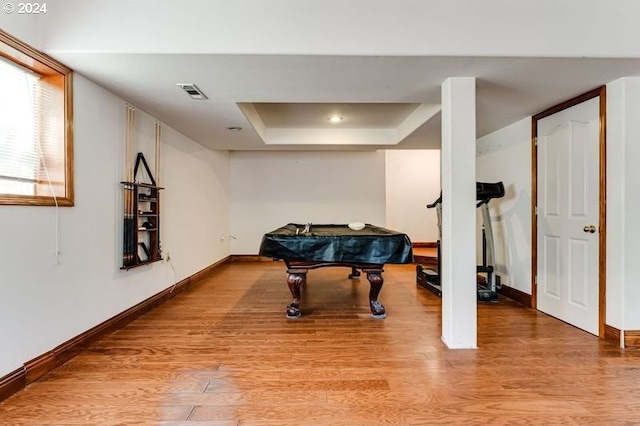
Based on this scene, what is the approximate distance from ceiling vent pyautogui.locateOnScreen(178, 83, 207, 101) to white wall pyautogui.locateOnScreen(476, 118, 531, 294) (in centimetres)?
338

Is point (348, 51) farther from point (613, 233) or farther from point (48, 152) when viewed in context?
point (613, 233)

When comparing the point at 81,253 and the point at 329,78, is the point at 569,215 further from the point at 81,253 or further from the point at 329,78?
the point at 81,253

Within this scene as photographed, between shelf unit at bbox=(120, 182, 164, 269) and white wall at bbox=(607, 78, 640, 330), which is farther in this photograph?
shelf unit at bbox=(120, 182, 164, 269)

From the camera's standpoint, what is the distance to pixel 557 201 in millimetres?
3086

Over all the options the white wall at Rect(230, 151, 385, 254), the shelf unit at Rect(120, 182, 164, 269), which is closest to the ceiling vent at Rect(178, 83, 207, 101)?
the shelf unit at Rect(120, 182, 164, 269)

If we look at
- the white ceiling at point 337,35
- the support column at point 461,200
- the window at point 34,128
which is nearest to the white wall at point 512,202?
the white ceiling at point 337,35

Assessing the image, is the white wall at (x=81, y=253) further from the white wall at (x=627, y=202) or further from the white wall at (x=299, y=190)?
the white wall at (x=627, y=202)

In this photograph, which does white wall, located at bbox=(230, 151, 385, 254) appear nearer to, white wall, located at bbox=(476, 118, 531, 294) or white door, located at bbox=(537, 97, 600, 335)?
white wall, located at bbox=(476, 118, 531, 294)

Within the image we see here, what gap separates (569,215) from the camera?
2.94 metres

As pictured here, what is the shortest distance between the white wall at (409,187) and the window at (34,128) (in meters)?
6.25

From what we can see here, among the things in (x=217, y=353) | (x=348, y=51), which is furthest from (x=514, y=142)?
(x=217, y=353)

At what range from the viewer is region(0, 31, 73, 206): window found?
1913 mm

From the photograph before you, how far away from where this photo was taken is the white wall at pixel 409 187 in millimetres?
7469

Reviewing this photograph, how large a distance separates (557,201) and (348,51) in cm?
254
